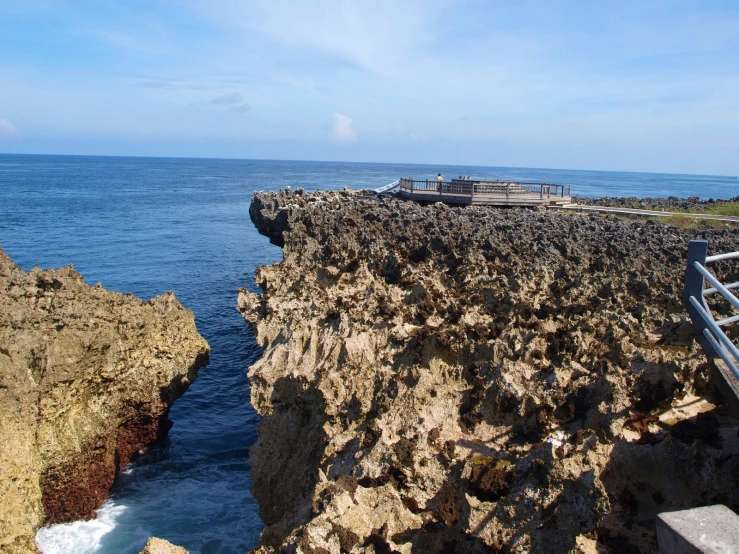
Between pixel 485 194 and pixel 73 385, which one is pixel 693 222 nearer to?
pixel 485 194

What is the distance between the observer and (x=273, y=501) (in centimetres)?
1359

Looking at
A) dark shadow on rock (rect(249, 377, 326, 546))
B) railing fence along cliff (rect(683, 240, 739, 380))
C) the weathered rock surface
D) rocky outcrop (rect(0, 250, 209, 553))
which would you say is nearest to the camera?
railing fence along cliff (rect(683, 240, 739, 380))

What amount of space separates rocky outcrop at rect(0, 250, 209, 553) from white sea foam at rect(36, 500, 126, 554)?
0.30 metres

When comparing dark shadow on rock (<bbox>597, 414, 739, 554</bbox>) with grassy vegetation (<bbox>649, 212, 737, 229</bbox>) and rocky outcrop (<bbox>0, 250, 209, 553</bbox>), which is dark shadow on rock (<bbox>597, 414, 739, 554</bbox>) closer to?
rocky outcrop (<bbox>0, 250, 209, 553</bbox>)

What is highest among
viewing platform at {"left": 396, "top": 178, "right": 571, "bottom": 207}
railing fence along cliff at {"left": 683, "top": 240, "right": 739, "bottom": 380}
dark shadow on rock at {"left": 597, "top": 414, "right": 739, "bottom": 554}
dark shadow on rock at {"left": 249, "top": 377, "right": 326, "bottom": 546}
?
viewing platform at {"left": 396, "top": 178, "right": 571, "bottom": 207}

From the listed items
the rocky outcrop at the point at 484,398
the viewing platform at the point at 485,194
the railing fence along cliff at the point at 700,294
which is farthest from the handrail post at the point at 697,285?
the viewing platform at the point at 485,194

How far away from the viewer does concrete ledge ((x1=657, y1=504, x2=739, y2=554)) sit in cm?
512

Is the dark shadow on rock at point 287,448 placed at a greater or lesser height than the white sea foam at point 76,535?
greater

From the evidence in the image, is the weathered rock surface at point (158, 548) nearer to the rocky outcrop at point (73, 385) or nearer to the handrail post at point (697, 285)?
the rocky outcrop at point (73, 385)

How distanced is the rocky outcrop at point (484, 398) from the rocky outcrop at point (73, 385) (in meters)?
3.30

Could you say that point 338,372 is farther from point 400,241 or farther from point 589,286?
point 400,241

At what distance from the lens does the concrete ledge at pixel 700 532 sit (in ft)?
16.8

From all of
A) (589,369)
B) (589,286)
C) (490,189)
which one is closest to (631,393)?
(589,369)

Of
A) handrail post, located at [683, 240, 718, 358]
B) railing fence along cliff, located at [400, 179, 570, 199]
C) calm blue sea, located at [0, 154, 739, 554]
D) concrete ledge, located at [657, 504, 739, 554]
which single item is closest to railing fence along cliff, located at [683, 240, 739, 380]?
handrail post, located at [683, 240, 718, 358]
